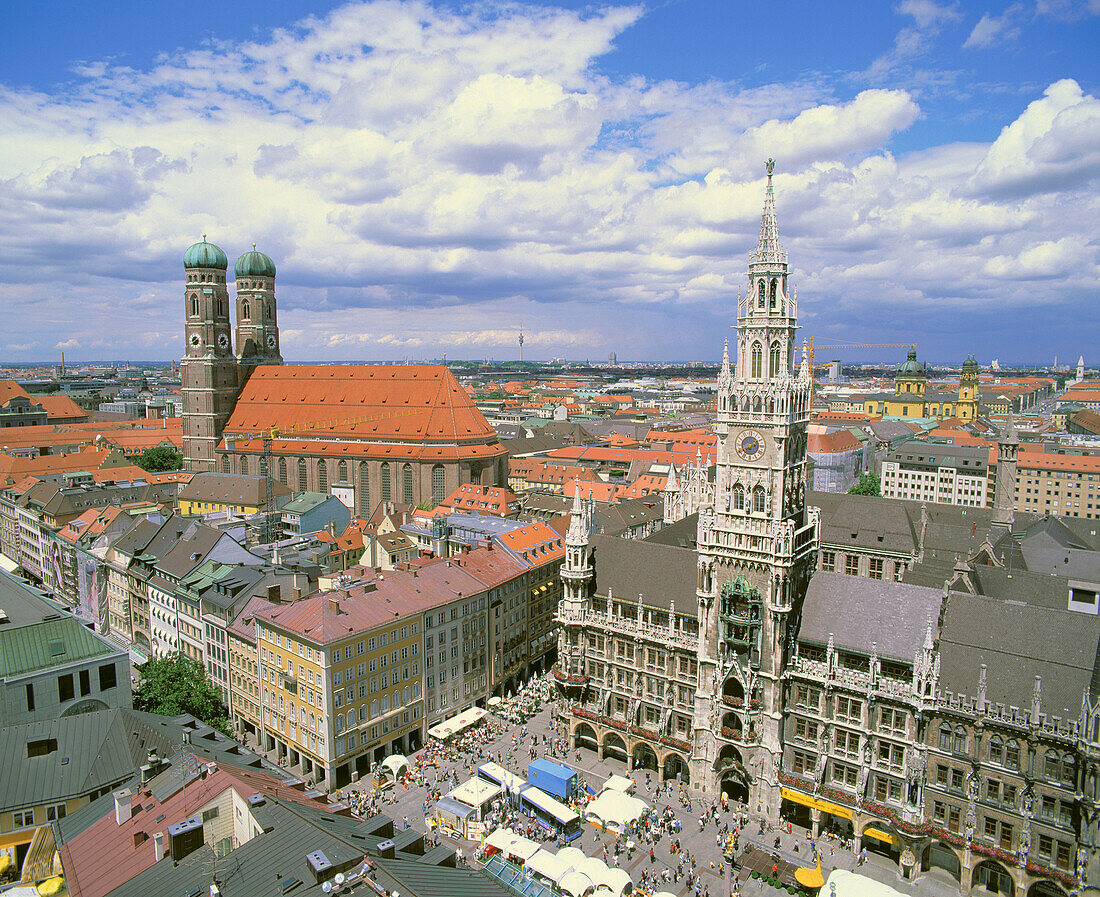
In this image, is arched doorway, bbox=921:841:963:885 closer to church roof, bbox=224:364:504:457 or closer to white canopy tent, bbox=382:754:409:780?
white canopy tent, bbox=382:754:409:780

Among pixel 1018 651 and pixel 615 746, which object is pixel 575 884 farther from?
pixel 1018 651

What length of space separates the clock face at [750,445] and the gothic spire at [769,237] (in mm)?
13840

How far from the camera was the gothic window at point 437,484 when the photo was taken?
5453 inches

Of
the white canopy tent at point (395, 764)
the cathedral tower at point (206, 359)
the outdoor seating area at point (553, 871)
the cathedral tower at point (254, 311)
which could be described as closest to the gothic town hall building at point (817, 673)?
the white canopy tent at point (395, 764)

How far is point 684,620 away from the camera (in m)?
64.8

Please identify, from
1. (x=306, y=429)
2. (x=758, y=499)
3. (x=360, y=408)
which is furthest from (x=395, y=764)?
(x=306, y=429)

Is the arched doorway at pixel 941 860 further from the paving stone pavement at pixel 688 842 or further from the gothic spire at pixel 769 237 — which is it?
the gothic spire at pixel 769 237

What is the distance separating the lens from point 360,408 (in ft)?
505

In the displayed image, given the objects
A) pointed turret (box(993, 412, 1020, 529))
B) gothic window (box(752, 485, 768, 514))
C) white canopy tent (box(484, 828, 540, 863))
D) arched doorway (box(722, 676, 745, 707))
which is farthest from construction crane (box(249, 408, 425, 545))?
white canopy tent (box(484, 828, 540, 863))

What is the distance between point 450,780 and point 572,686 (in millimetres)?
13250

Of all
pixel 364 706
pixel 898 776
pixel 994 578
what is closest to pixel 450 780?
pixel 364 706

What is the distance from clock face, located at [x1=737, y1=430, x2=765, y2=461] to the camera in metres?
59.3

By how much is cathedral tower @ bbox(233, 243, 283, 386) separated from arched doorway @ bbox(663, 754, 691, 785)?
13480 cm

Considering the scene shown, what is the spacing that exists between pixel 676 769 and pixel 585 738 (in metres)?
8.92
